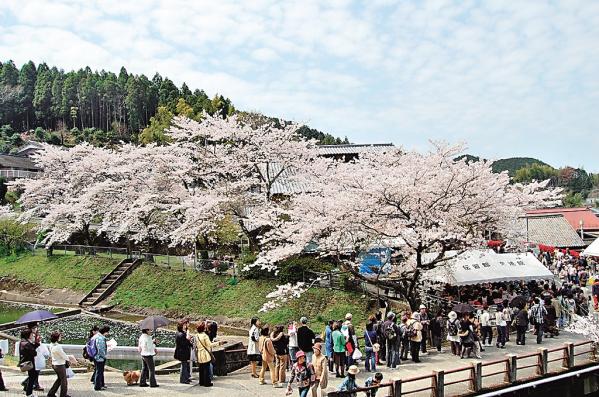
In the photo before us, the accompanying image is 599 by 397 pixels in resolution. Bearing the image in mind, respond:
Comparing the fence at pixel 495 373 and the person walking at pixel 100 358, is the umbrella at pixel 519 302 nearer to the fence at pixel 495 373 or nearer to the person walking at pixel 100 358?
the fence at pixel 495 373

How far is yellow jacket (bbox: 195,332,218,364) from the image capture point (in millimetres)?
11420

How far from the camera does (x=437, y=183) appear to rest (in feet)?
54.9

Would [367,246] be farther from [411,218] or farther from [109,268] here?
[109,268]

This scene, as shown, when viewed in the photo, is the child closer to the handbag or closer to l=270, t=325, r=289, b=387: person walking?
l=270, t=325, r=289, b=387: person walking

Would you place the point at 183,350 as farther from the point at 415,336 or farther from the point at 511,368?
the point at 511,368

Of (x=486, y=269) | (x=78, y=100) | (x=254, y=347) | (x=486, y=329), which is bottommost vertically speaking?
(x=486, y=329)

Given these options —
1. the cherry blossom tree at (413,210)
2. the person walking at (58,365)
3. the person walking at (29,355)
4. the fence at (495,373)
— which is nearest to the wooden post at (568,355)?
the fence at (495,373)

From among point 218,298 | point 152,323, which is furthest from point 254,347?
point 218,298

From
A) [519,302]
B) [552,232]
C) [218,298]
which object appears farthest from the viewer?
[552,232]

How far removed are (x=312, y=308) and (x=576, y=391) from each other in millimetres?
11945

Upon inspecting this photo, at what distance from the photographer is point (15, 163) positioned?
214 feet

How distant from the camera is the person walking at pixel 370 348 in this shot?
42.4ft

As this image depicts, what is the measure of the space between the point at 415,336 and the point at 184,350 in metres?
6.00

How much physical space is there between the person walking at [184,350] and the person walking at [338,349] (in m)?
3.35
